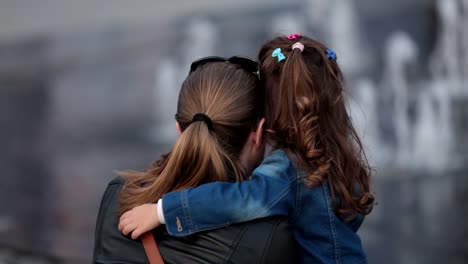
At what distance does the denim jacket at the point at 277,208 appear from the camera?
1.50 metres

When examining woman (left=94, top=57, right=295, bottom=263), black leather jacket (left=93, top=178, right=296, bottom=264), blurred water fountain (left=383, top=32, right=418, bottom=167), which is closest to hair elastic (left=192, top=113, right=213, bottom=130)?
woman (left=94, top=57, right=295, bottom=263)

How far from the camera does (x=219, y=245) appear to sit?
1485 millimetres

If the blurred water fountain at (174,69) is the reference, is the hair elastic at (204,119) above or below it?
above

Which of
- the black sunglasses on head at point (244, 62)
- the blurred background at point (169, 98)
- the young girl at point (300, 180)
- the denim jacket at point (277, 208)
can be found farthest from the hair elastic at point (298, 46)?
the blurred background at point (169, 98)

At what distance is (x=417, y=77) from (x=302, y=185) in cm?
279

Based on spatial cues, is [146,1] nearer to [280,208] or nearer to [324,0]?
[324,0]

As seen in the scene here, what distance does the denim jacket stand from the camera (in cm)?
150

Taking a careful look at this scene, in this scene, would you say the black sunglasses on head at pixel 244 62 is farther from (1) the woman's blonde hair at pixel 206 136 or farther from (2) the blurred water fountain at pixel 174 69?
(2) the blurred water fountain at pixel 174 69

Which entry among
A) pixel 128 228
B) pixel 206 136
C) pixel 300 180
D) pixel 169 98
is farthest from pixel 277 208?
pixel 169 98

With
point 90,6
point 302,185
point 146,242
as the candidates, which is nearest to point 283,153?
point 302,185

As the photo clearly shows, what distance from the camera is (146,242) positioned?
1511mm

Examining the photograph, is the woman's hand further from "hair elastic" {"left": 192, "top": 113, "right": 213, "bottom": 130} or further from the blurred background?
the blurred background

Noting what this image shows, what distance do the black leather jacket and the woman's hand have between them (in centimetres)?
→ 2

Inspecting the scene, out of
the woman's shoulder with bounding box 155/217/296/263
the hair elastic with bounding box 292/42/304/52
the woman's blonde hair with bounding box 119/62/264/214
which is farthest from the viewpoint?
the hair elastic with bounding box 292/42/304/52
